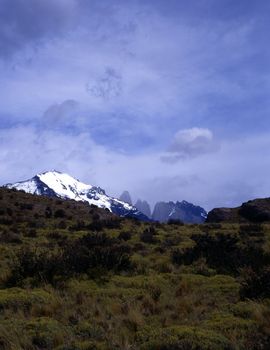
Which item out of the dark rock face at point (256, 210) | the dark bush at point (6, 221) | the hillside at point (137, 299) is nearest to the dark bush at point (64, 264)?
the hillside at point (137, 299)

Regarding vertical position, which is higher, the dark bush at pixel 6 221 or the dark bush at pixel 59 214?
the dark bush at pixel 59 214

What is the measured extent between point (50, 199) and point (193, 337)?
3875 centimetres

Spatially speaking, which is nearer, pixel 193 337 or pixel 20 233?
pixel 193 337

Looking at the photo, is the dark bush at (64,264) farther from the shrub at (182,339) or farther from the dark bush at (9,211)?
the dark bush at (9,211)

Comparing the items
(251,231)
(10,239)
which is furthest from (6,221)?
(251,231)

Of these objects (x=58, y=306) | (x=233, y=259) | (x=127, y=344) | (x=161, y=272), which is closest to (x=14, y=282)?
(x=58, y=306)

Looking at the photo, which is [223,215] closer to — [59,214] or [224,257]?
[59,214]

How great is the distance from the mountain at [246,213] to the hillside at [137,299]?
2356 centimetres

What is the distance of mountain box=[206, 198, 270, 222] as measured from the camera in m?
44.5

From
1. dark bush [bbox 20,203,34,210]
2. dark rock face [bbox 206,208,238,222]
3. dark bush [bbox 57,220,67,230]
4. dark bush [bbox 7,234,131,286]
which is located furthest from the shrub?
dark rock face [bbox 206,208,238,222]

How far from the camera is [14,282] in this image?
14.0m

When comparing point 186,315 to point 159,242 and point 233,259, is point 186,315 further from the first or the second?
point 159,242

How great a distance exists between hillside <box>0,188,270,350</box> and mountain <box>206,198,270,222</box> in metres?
23.6

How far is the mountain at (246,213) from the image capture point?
1752 inches
